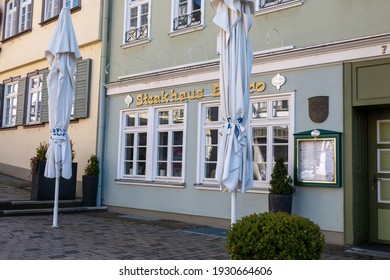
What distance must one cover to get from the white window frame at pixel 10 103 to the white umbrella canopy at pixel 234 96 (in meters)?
12.7

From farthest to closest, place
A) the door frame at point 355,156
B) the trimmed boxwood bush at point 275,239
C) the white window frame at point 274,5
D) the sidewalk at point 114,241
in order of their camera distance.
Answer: the white window frame at point 274,5
the door frame at point 355,156
the sidewalk at point 114,241
the trimmed boxwood bush at point 275,239

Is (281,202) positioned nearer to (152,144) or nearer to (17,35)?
(152,144)

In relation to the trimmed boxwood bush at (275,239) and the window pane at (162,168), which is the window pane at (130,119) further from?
the trimmed boxwood bush at (275,239)

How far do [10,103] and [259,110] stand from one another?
1145 cm

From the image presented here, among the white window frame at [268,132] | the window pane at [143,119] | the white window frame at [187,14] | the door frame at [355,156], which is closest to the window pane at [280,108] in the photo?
the white window frame at [268,132]

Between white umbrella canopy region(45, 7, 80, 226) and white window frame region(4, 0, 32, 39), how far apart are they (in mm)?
7665

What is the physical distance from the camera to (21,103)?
1571 centimetres

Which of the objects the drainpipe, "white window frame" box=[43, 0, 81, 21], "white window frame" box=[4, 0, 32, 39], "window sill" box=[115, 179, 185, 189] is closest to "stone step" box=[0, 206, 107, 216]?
the drainpipe

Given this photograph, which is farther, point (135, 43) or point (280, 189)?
point (135, 43)

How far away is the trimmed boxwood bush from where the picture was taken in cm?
422

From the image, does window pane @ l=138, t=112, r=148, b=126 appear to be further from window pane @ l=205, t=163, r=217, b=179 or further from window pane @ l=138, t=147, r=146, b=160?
window pane @ l=205, t=163, r=217, b=179

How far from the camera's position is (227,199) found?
30.3ft

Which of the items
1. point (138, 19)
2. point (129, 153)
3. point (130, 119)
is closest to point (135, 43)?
point (138, 19)

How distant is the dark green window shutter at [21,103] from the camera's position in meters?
15.6
